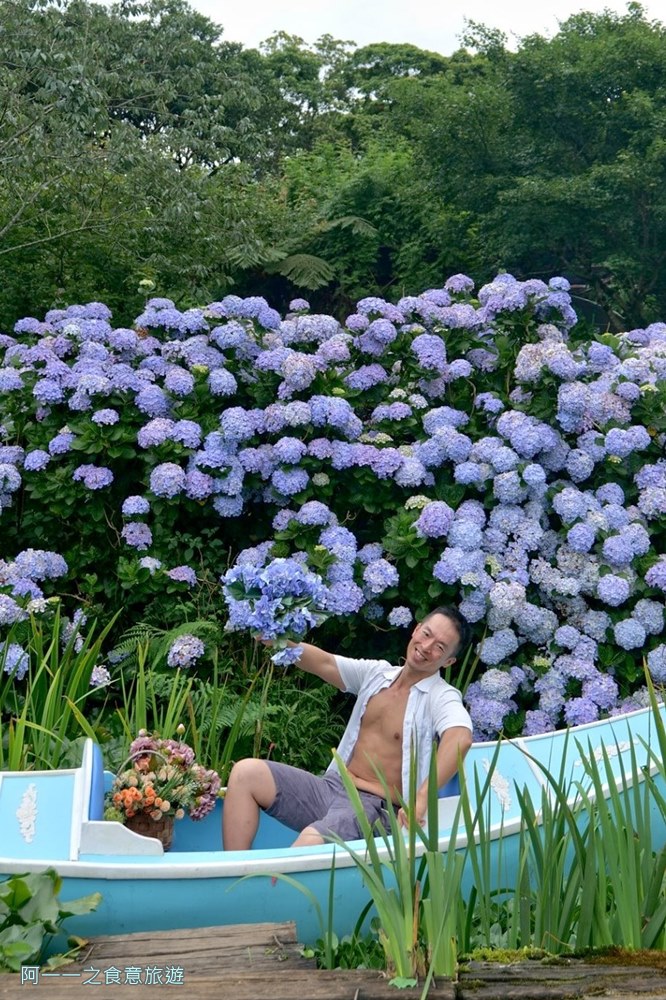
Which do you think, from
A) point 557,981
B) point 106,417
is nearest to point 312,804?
point 557,981

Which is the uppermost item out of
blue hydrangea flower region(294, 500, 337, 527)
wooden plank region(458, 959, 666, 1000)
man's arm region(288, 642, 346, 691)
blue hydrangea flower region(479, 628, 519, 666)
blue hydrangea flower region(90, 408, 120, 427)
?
blue hydrangea flower region(90, 408, 120, 427)

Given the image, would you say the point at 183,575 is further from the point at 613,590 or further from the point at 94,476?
the point at 613,590

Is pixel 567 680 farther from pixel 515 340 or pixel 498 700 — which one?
pixel 515 340

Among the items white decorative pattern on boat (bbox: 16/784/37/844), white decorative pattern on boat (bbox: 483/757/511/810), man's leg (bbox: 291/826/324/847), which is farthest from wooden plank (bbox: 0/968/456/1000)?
white decorative pattern on boat (bbox: 483/757/511/810)

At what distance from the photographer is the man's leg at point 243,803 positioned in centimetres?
318

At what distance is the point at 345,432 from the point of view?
186 inches

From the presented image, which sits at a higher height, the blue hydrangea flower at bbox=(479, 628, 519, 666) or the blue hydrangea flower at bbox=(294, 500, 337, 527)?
the blue hydrangea flower at bbox=(294, 500, 337, 527)

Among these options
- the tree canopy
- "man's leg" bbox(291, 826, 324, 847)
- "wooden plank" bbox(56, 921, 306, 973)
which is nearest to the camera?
"wooden plank" bbox(56, 921, 306, 973)

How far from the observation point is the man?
10.4ft

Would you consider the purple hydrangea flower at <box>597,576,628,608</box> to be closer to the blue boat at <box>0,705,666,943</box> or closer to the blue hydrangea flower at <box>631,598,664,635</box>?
the blue hydrangea flower at <box>631,598,664,635</box>

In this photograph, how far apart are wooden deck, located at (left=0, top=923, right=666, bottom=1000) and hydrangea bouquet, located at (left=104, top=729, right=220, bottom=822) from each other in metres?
0.55

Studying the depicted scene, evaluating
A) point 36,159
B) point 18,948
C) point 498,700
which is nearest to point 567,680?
point 498,700

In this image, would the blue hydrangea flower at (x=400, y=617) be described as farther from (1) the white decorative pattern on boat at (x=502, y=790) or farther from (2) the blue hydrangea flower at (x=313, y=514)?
(1) the white decorative pattern on boat at (x=502, y=790)

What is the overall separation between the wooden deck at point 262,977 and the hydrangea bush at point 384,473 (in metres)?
1.91
